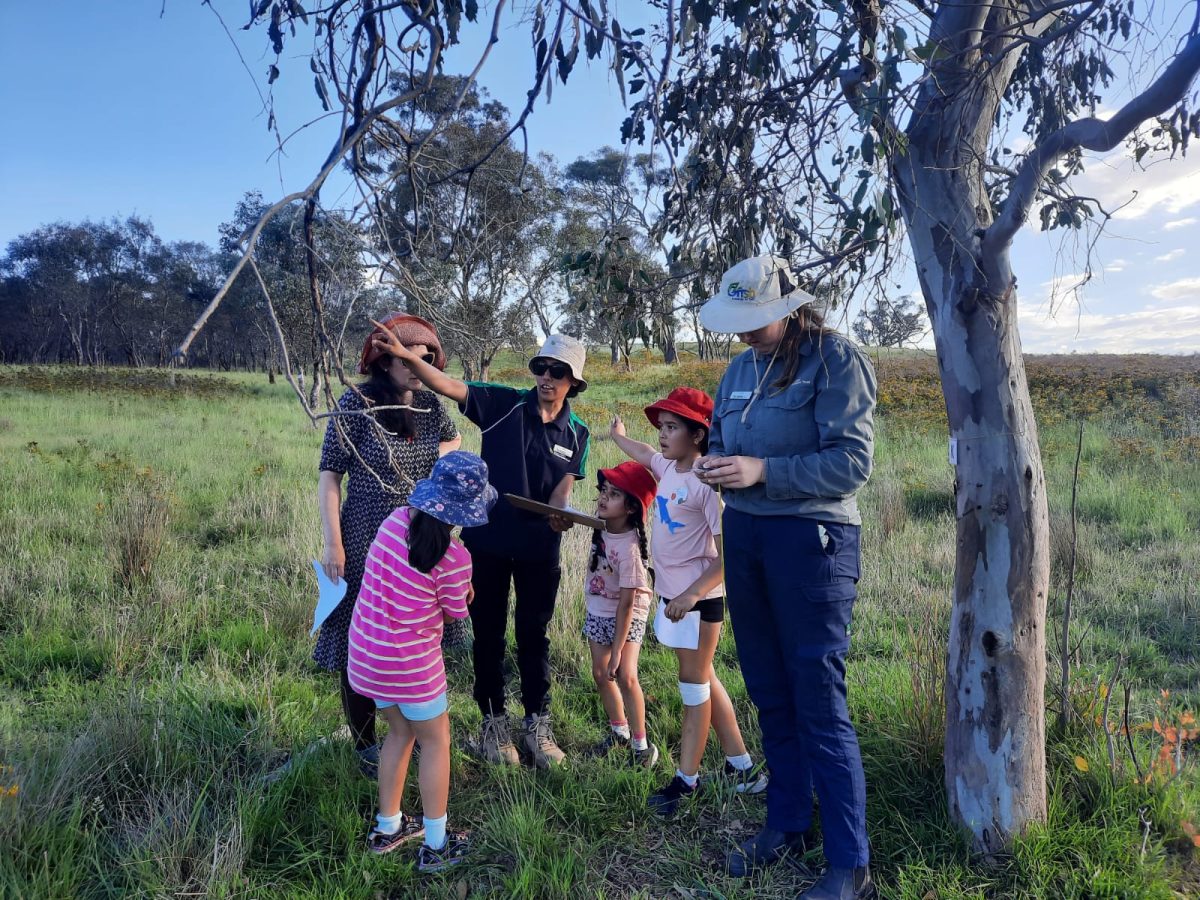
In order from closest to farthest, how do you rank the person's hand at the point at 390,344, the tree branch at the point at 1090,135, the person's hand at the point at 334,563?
the tree branch at the point at 1090,135
the person's hand at the point at 390,344
the person's hand at the point at 334,563

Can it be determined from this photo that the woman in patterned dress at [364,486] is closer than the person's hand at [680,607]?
No

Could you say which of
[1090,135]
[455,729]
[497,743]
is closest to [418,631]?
[497,743]

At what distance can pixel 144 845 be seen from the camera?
91.1 inches

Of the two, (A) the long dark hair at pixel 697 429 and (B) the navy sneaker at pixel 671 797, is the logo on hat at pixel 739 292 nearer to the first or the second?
(A) the long dark hair at pixel 697 429

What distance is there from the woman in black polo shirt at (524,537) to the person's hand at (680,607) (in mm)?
631

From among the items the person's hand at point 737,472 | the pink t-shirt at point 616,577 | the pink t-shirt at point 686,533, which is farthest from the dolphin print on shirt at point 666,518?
the person's hand at point 737,472

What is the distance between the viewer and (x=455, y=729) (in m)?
3.43

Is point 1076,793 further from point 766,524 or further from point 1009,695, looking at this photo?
point 766,524

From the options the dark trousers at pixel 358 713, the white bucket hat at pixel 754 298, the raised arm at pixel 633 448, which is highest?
the white bucket hat at pixel 754 298

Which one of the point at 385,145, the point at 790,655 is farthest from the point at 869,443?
the point at 385,145

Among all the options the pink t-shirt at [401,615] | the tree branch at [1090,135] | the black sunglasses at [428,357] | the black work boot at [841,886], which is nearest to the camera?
the tree branch at [1090,135]

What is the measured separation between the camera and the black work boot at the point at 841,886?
2260 millimetres

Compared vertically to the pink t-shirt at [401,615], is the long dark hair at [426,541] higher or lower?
higher

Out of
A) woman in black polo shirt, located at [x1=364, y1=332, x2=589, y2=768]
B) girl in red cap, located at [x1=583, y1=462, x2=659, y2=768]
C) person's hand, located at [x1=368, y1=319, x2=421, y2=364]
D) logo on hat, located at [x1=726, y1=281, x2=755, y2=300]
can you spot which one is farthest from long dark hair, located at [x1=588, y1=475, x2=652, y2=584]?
logo on hat, located at [x1=726, y1=281, x2=755, y2=300]
